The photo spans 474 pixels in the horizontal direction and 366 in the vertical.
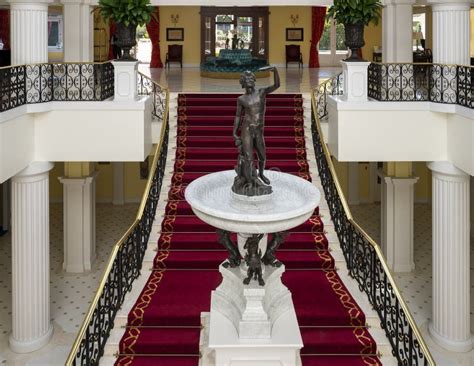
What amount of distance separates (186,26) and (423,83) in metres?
14.9

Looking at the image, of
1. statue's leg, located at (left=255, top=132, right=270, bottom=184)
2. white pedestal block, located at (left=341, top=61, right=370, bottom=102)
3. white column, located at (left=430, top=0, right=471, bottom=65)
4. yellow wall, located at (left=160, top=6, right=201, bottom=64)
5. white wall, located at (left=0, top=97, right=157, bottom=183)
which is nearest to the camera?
statue's leg, located at (left=255, top=132, right=270, bottom=184)

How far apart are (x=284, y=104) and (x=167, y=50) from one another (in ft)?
39.1

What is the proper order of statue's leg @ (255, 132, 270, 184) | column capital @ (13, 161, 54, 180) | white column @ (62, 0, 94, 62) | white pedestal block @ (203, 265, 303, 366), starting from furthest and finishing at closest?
white column @ (62, 0, 94, 62)
column capital @ (13, 161, 54, 180)
statue's leg @ (255, 132, 270, 184)
white pedestal block @ (203, 265, 303, 366)

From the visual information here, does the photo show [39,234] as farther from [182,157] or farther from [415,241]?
[415,241]

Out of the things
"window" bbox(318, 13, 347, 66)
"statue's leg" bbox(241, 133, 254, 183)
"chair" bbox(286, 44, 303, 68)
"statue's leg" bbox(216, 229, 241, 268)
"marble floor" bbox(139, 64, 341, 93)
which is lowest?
"statue's leg" bbox(216, 229, 241, 268)

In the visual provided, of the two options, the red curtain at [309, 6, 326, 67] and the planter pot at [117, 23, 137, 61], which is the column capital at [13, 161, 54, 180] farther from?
the red curtain at [309, 6, 326, 67]

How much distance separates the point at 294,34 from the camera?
24234 millimetres

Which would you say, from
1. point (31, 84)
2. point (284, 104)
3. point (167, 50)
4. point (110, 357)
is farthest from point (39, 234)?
point (167, 50)

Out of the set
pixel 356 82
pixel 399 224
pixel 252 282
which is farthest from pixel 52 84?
pixel 399 224

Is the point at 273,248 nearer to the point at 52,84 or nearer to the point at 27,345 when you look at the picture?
the point at 52,84

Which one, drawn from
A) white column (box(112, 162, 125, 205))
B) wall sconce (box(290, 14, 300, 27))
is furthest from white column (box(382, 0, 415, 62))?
white column (box(112, 162, 125, 205))

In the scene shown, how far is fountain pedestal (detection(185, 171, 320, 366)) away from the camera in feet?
18.7

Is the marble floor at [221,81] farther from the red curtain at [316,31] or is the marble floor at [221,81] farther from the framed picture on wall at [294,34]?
the framed picture on wall at [294,34]

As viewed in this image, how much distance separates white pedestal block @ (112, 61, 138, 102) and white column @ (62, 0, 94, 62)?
309cm
